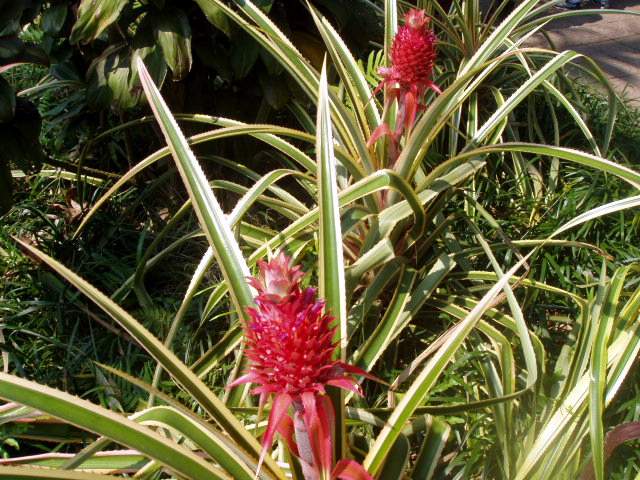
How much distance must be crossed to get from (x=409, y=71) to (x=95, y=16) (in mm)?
951

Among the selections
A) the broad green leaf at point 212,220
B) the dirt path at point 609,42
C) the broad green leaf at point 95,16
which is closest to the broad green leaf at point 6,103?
the broad green leaf at point 95,16

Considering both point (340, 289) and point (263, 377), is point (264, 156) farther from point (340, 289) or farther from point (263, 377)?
point (263, 377)

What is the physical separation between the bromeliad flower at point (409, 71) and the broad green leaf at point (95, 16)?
2.71 ft

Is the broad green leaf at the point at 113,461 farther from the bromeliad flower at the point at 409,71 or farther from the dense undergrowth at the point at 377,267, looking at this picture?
the bromeliad flower at the point at 409,71

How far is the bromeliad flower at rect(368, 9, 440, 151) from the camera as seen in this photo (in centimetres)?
183

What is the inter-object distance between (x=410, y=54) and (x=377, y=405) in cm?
90

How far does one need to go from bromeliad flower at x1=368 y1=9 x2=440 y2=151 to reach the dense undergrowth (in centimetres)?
10

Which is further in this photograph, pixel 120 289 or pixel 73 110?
pixel 73 110

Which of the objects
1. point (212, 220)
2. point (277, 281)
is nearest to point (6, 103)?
point (212, 220)

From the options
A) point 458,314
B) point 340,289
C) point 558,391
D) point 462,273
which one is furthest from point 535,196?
point 340,289

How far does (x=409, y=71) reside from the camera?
6.06 ft

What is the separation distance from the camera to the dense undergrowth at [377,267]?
1.60 m

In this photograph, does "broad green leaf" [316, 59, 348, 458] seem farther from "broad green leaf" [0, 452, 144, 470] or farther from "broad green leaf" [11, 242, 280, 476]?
"broad green leaf" [0, 452, 144, 470]

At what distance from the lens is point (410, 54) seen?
1827mm
